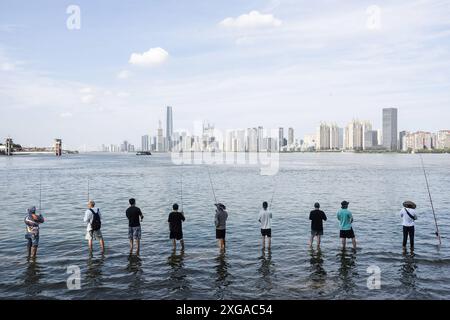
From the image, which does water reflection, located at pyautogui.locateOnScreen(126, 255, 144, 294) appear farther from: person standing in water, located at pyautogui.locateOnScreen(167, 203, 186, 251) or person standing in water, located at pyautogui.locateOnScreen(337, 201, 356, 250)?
person standing in water, located at pyautogui.locateOnScreen(337, 201, 356, 250)

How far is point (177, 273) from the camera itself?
13297 millimetres

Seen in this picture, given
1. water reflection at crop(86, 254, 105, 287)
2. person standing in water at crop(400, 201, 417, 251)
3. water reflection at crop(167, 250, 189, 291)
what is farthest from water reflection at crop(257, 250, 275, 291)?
person standing in water at crop(400, 201, 417, 251)

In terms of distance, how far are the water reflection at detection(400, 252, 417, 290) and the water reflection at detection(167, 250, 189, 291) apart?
23.7 ft

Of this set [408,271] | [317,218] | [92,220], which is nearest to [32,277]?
[92,220]

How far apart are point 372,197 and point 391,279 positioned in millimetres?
25215

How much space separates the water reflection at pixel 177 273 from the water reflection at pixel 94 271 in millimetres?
2445

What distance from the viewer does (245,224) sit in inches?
893

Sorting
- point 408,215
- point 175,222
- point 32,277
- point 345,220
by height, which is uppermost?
point 408,215

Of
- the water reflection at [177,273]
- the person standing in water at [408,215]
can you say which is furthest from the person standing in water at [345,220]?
the water reflection at [177,273]

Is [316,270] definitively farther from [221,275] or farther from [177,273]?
[177,273]

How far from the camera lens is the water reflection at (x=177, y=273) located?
12.1 metres

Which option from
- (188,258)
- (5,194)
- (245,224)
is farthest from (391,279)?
(5,194)

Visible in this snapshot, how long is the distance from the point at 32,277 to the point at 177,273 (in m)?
5.01
